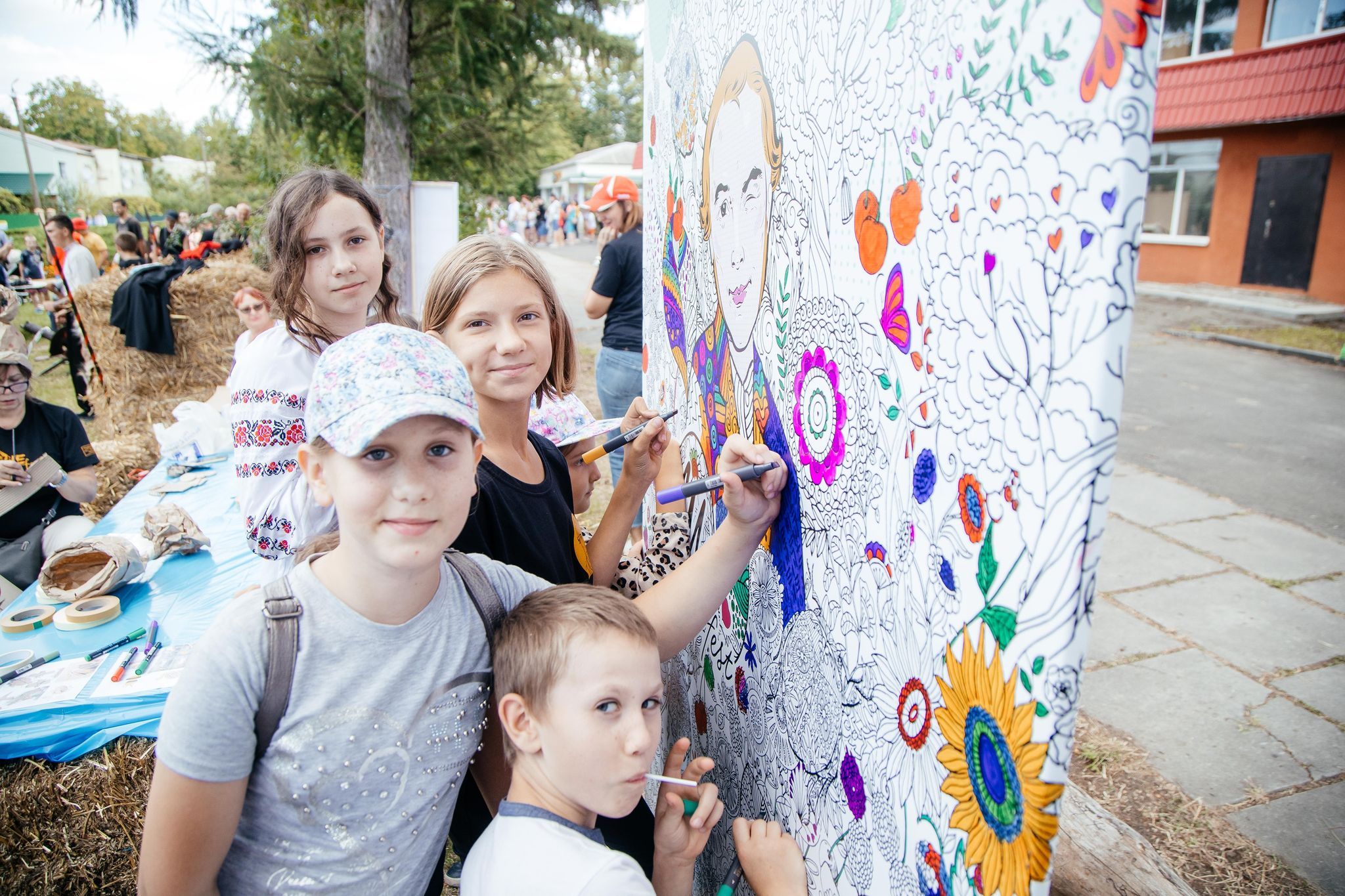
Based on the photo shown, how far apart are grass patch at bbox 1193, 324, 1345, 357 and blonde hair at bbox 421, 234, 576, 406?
11.1 meters

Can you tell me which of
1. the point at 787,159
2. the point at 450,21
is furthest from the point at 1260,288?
the point at 787,159

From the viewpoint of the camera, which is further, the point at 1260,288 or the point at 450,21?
the point at 1260,288

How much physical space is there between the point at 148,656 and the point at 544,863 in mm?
2268

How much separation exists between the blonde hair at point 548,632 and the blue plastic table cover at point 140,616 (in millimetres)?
1252

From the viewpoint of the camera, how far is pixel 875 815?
3.74 ft

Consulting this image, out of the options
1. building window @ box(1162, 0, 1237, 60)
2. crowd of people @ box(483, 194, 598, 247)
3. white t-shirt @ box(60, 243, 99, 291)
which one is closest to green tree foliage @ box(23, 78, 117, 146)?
crowd of people @ box(483, 194, 598, 247)

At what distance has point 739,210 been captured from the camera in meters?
1.62

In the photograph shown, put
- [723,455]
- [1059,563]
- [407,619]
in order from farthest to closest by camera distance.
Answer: [723,455] → [407,619] → [1059,563]

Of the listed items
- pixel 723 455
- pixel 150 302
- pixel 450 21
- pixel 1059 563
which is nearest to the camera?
pixel 1059 563

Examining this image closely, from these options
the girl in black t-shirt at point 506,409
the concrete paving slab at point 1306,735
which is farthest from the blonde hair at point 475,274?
the concrete paving slab at point 1306,735

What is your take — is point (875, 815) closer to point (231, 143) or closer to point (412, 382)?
point (412, 382)

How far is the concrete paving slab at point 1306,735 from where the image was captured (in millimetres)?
2979

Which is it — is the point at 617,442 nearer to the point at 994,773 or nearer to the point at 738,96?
the point at 738,96

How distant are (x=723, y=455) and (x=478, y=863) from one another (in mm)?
816
